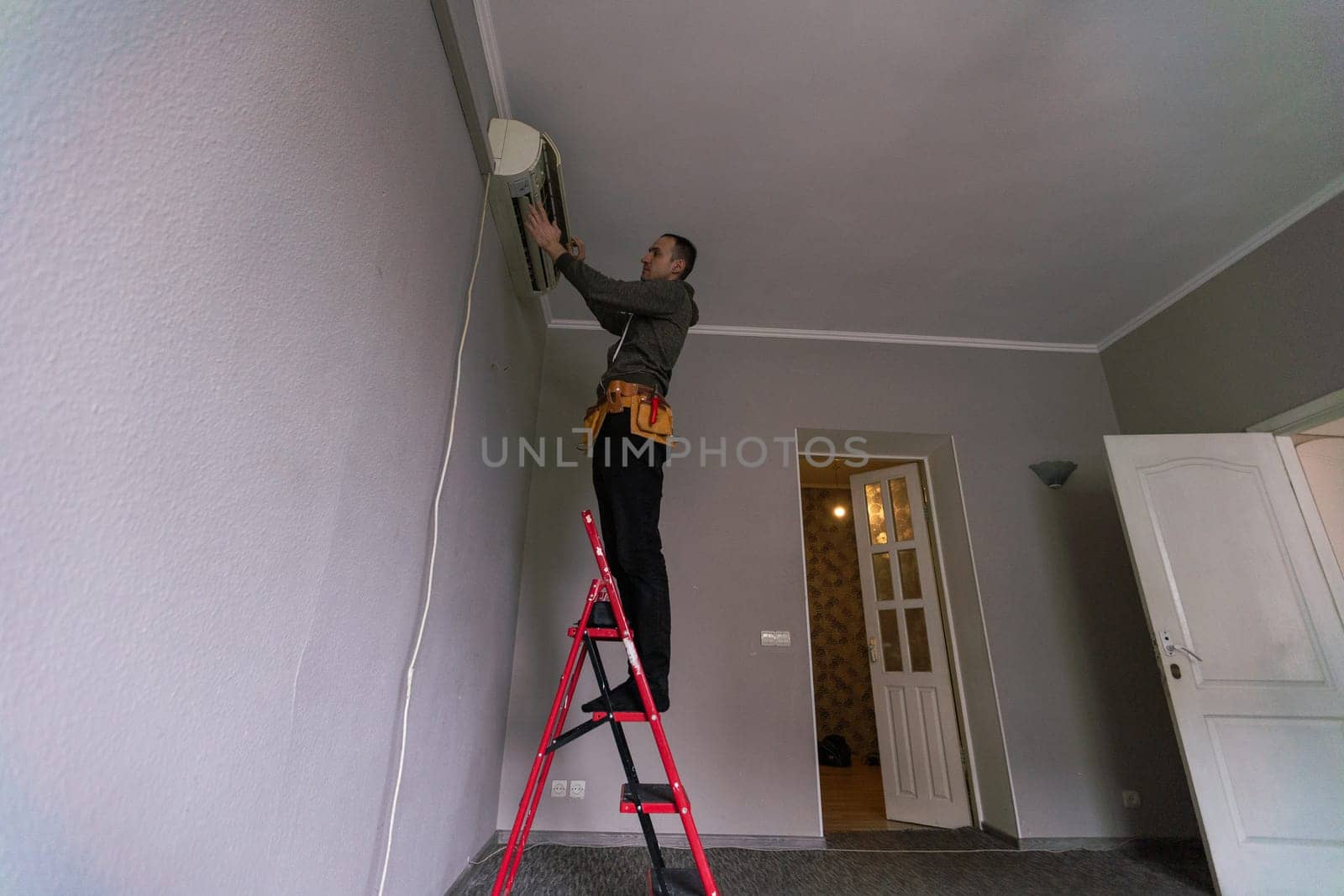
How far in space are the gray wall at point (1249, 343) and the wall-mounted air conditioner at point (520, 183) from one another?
3.43m

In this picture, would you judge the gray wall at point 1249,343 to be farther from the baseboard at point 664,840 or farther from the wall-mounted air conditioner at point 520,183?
the wall-mounted air conditioner at point 520,183

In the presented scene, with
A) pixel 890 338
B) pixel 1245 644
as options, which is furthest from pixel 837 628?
pixel 1245 644

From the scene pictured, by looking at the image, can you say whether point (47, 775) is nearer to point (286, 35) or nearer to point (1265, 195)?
point (286, 35)

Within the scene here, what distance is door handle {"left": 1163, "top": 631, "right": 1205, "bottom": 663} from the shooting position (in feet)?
7.75

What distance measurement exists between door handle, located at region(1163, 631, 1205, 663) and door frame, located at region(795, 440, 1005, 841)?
75cm

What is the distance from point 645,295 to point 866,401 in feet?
6.68

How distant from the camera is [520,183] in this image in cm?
188

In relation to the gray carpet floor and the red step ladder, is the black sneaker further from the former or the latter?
the gray carpet floor

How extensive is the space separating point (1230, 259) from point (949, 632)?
8.27 feet

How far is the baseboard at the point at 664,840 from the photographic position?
92.3 inches

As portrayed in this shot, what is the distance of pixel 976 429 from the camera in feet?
11.0

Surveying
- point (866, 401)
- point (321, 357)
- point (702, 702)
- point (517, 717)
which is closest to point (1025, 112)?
point (866, 401)

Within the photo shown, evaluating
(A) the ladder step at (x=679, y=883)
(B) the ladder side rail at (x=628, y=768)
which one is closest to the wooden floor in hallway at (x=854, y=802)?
(A) the ladder step at (x=679, y=883)

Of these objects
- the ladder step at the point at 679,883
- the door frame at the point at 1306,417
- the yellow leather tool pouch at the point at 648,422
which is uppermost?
the door frame at the point at 1306,417
